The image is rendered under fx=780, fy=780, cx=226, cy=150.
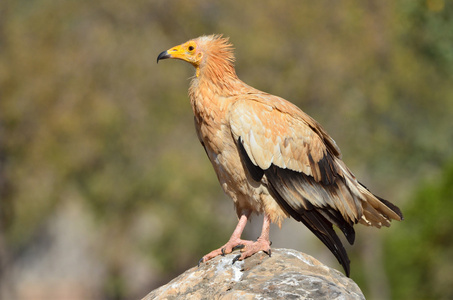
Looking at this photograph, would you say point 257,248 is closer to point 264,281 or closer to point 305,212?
point 264,281

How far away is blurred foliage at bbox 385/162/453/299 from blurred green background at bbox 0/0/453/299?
299cm

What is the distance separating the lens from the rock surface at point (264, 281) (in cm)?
623

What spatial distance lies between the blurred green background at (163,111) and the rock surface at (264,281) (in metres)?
13.1

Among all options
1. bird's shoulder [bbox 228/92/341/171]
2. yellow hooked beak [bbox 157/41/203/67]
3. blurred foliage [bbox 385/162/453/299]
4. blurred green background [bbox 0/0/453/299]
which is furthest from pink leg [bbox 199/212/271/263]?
blurred green background [bbox 0/0/453/299]

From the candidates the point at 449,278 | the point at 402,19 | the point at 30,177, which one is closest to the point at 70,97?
the point at 30,177

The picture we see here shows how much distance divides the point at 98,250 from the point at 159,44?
6381 millimetres

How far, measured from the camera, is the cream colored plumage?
7.00m

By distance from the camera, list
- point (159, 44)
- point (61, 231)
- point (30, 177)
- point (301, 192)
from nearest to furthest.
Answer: point (301, 192) → point (30, 177) → point (159, 44) → point (61, 231)

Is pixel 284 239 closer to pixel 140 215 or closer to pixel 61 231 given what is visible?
pixel 140 215

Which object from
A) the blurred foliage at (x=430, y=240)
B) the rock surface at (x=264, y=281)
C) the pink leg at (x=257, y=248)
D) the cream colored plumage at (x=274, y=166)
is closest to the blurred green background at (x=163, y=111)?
the blurred foliage at (x=430, y=240)

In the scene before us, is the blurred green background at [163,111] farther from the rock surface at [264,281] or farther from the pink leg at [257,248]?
the rock surface at [264,281]

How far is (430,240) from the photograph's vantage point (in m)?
15.4

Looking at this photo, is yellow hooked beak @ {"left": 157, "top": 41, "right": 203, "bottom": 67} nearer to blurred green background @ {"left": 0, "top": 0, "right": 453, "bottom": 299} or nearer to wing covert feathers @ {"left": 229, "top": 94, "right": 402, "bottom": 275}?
wing covert feathers @ {"left": 229, "top": 94, "right": 402, "bottom": 275}

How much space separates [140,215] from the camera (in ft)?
73.5
